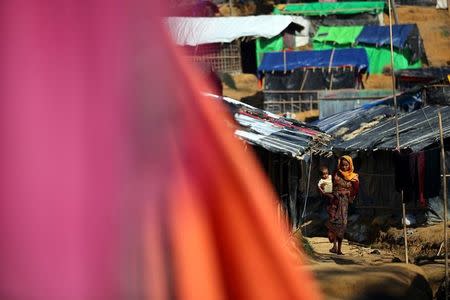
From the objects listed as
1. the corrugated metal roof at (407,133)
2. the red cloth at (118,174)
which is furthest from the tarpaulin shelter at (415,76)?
the red cloth at (118,174)

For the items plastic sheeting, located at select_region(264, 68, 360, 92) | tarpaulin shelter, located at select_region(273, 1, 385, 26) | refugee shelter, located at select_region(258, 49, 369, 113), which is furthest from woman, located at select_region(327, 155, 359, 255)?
tarpaulin shelter, located at select_region(273, 1, 385, 26)

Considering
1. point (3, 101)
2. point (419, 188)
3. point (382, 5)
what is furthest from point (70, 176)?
point (382, 5)

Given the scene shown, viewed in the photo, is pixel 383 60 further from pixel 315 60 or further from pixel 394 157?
pixel 394 157

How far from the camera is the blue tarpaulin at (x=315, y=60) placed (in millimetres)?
27172

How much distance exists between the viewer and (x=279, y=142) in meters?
9.22

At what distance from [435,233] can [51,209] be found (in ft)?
43.6

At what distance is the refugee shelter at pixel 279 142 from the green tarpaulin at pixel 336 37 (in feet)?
56.3

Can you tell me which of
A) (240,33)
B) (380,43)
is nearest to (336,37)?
(380,43)

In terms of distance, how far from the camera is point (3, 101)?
119 centimetres

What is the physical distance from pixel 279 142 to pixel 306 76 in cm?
1824

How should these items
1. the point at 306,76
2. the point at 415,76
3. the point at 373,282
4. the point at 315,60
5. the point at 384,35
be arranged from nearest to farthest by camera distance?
the point at 373,282 → the point at 415,76 → the point at 306,76 → the point at 315,60 → the point at 384,35

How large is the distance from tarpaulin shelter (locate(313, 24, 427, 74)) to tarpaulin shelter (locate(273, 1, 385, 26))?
1.99 meters

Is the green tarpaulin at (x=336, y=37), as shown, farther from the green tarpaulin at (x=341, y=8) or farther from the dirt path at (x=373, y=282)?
the dirt path at (x=373, y=282)

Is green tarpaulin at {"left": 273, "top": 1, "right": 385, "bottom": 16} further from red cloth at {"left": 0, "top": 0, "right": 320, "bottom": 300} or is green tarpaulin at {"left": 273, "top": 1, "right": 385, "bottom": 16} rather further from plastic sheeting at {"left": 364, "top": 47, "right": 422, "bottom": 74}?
red cloth at {"left": 0, "top": 0, "right": 320, "bottom": 300}
